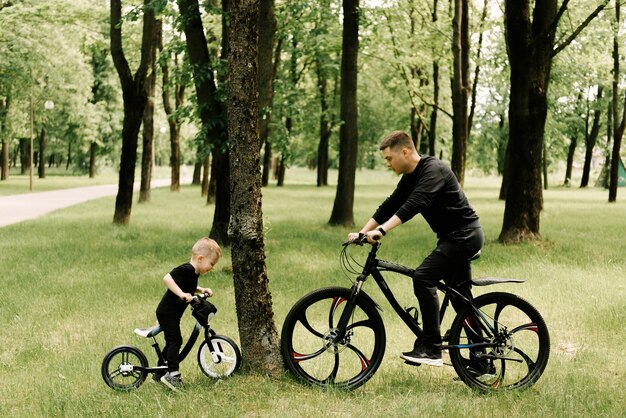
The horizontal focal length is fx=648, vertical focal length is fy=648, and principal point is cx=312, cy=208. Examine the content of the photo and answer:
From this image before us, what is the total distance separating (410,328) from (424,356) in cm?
26

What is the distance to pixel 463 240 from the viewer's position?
15.6 ft

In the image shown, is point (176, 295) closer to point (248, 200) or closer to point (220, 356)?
point (220, 356)

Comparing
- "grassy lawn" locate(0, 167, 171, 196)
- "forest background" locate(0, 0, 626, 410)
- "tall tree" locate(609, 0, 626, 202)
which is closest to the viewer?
"forest background" locate(0, 0, 626, 410)

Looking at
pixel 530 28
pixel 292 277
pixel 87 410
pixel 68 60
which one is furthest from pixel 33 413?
pixel 68 60

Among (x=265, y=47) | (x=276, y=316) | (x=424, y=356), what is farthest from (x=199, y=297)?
(x=265, y=47)

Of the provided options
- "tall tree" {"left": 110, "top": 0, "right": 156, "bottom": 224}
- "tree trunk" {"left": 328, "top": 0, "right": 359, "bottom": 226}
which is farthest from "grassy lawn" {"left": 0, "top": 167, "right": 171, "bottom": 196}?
"tree trunk" {"left": 328, "top": 0, "right": 359, "bottom": 226}

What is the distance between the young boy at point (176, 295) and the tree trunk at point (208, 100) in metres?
7.11

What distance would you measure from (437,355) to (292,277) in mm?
4945

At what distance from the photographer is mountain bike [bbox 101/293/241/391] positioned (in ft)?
15.9

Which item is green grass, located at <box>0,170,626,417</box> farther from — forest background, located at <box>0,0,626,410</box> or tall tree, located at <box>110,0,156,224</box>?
tall tree, located at <box>110,0,156,224</box>

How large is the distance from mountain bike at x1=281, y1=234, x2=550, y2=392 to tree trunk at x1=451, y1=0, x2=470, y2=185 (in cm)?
1554

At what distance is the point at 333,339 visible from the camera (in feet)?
15.8

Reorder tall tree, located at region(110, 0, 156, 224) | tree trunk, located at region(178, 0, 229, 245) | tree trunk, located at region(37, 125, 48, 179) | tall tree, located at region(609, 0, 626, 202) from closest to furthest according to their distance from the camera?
tree trunk, located at region(178, 0, 229, 245) → tall tree, located at region(110, 0, 156, 224) → tall tree, located at region(609, 0, 626, 202) → tree trunk, located at region(37, 125, 48, 179)

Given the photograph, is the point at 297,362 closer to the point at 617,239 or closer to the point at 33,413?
the point at 33,413
